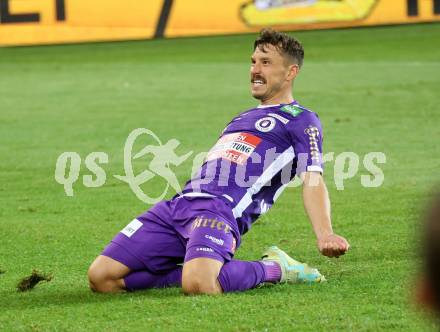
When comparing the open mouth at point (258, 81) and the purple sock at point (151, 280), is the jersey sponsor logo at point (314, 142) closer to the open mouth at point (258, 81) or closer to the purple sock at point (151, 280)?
the open mouth at point (258, 81)

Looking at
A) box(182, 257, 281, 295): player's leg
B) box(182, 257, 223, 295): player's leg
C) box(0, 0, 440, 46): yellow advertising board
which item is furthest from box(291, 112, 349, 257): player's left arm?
box(0, 0, 440, 46): yellow advertising board

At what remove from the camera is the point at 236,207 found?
5.96m

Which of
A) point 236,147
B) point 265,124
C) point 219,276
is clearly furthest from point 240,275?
point 265,124

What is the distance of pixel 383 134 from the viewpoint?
1312cm

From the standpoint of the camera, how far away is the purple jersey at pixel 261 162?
599 cm

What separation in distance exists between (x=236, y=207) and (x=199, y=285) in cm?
64

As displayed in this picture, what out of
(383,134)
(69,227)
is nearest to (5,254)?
(69,227)

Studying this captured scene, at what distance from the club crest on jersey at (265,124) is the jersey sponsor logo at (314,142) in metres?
0.23

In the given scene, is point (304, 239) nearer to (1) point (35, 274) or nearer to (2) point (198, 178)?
(2) point (198, 178)

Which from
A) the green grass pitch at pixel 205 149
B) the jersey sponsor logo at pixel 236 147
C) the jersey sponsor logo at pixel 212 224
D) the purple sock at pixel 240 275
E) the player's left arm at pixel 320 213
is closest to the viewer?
the green grass pitch at pixel 205 149

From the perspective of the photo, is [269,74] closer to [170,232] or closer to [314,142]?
[314,142]

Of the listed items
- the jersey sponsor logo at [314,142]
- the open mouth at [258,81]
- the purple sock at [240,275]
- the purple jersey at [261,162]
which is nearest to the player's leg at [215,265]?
the purple sock at [240,275]

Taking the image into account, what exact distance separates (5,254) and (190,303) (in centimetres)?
230

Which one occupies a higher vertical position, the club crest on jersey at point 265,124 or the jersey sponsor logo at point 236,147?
the club crest on jersey at point 265,124
